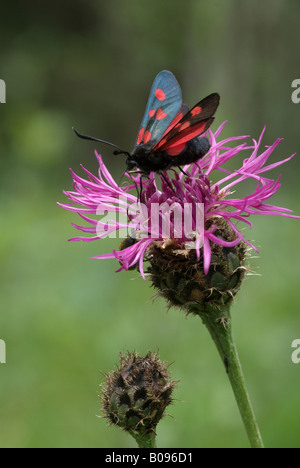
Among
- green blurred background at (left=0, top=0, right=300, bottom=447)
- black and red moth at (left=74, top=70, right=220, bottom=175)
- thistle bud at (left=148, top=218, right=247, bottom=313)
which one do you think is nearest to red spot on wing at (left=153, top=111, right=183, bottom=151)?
black and red moth at (left=74, top=70, right=220, bottom=175)

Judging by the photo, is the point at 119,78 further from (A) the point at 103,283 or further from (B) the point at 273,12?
(A) the point at 103,283

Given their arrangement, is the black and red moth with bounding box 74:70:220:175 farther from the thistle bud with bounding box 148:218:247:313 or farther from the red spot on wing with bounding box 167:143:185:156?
the thistle bud with bounding box 148:218:247:313

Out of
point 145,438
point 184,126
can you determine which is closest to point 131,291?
point 145,438

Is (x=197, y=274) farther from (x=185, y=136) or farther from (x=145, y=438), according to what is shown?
(x=145, y=438)

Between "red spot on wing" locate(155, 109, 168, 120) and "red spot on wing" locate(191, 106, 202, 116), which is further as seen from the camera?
"red spot on wing" locate(155, 109, 168, 120)

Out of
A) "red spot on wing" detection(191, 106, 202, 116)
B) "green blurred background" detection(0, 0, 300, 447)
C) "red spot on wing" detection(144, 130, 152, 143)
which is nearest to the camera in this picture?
"red spot on wing" detection(191, 106, 202, 116)

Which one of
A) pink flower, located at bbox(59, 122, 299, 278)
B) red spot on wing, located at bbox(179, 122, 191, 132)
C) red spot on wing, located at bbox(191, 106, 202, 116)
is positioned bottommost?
pink flower, located at bbox(59, 122, 299, 278)
